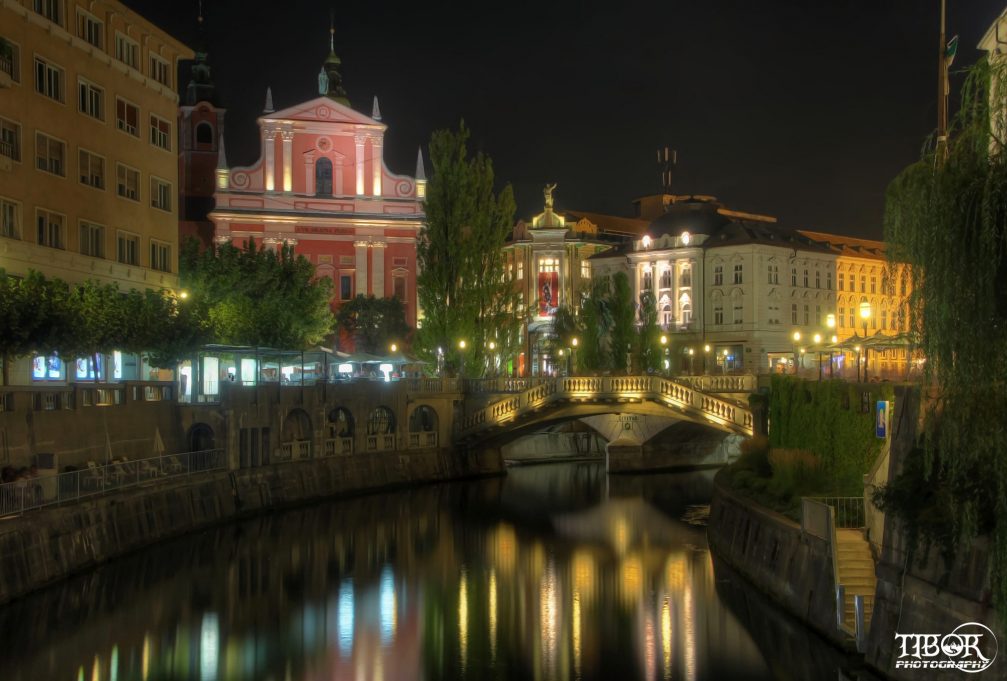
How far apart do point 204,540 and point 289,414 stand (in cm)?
1422

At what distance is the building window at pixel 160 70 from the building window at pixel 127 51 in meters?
1.45

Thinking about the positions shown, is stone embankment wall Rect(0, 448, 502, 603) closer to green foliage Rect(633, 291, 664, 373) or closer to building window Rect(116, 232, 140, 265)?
building window Rect(116, 232, 140, 265)

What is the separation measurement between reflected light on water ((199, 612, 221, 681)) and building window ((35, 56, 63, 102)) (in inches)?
945

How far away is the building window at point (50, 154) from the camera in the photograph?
48875 millimetres

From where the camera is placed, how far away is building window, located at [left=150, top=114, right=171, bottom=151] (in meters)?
58.6

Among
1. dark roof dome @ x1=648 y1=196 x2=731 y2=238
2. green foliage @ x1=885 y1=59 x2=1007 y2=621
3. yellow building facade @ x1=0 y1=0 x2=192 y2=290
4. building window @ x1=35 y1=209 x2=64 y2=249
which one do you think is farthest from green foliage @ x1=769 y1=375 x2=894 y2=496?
dark roof dome @ x1=648 y1=196 x2=731 y2=238

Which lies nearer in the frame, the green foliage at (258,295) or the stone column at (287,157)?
the green foliage at (258,295)

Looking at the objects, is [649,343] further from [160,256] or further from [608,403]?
[160,256]

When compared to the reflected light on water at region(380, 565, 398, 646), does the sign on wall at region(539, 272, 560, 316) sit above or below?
above

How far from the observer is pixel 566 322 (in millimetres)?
92375

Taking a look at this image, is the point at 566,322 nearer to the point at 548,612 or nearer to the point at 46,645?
the point at 548,612

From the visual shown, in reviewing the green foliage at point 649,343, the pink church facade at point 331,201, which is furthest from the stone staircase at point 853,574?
the pink church facade at point 331,201

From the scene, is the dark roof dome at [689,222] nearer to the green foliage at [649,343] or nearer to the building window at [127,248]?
the green foliage at [649,343]

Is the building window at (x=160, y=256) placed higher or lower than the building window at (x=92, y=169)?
lower
